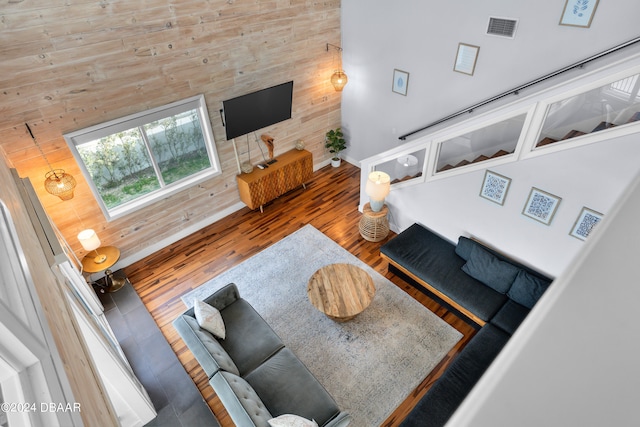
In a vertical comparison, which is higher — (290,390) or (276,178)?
(276,178)

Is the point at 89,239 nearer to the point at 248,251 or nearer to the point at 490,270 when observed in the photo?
the point at 248,251

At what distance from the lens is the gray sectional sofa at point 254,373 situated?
3.01 metres

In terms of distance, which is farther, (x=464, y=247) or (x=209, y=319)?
(x=464, y=247)

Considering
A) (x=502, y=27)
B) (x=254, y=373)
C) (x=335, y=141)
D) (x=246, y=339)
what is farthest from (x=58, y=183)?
(x=502, y=27)

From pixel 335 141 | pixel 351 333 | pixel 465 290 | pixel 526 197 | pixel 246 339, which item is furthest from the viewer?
pixel 335 141

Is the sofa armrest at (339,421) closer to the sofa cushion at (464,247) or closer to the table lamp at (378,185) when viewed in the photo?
the sofa cushion at (464,247)

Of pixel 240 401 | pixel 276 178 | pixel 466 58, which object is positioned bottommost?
pixel 276 178

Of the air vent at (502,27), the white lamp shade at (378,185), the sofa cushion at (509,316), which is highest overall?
the air vent at (502,27)

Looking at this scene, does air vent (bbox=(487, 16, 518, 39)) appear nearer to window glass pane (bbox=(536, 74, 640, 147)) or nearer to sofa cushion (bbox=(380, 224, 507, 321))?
window glass pane (bbox=(536, 74, 640, 147))

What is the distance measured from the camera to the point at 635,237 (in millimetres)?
643

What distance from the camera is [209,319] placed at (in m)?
3.65

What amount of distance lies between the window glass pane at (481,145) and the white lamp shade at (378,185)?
73 centimetres

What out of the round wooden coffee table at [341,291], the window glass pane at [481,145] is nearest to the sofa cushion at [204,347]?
the round wooden coffee table at [341,291]

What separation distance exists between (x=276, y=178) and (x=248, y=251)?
1423 millimetres
